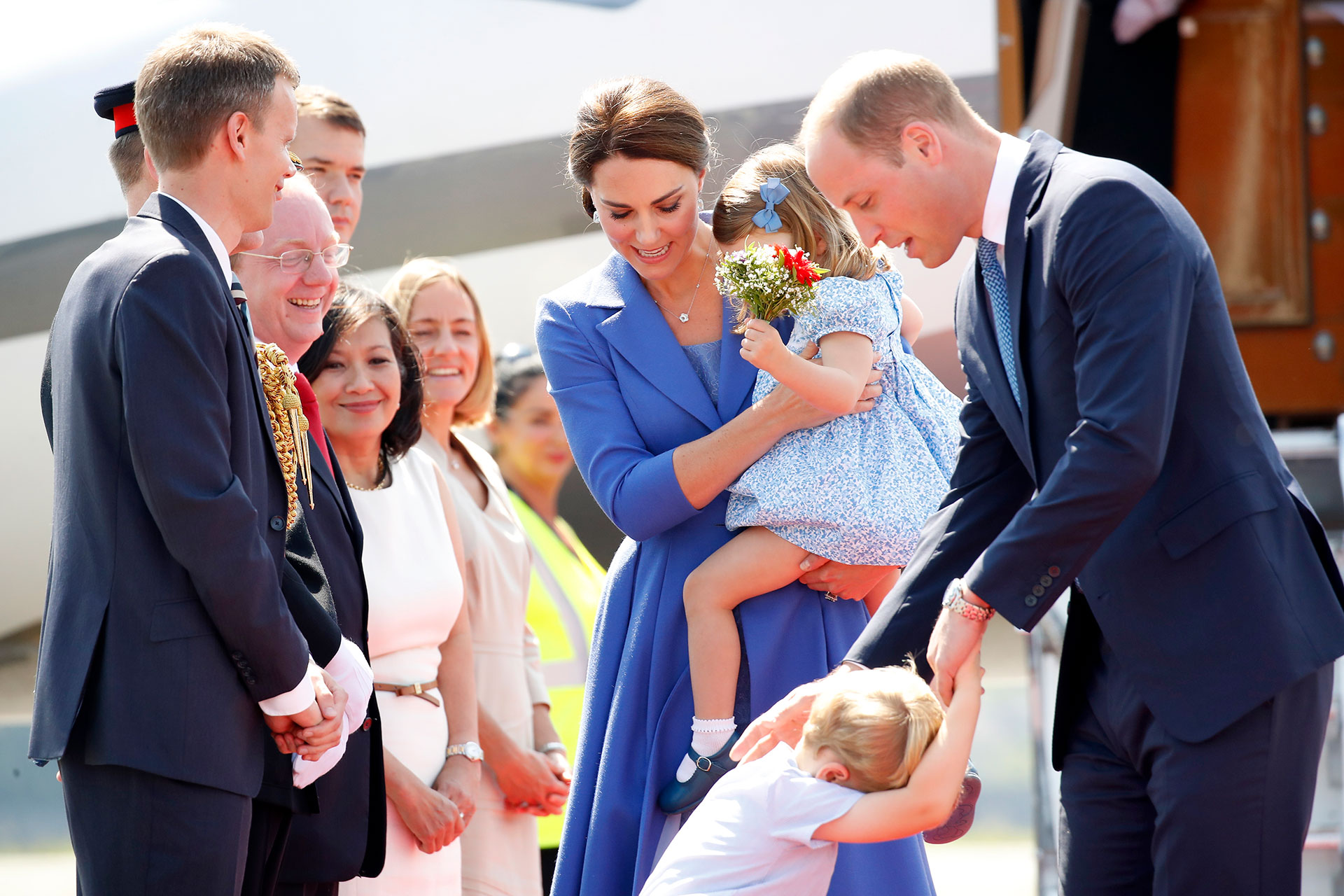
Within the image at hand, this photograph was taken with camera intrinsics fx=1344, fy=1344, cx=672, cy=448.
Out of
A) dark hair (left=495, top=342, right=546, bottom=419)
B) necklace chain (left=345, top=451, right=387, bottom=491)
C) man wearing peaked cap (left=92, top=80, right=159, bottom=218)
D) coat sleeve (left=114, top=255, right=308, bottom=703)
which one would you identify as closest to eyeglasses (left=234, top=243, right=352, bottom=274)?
man wearing peaked cap (left=92, top=80, right=159, bottom=218)

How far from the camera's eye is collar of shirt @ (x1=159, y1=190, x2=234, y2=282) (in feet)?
5.62

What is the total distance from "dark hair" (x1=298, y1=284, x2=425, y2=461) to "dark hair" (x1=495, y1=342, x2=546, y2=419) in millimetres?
1212

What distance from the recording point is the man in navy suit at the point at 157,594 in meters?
1.54

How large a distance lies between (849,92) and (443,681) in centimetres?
142

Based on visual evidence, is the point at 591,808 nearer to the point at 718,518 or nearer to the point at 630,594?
the point at 630,594

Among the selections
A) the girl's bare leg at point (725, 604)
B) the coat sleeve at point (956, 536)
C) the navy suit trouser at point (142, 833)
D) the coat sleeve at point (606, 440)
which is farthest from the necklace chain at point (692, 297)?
the navy suit trouser at point (142, 833)

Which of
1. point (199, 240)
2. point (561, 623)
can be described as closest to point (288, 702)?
point (199, 240)

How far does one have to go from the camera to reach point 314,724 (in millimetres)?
1706

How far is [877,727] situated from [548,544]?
6.76 ft

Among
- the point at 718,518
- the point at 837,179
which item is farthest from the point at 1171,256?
the point at 718,518

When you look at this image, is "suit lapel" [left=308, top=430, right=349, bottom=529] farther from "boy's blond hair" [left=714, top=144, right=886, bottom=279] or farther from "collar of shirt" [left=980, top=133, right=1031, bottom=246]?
"collar of shirt" [left=980, top=133, right=1031, bottom=246]

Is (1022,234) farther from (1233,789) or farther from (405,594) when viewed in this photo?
(405,594)

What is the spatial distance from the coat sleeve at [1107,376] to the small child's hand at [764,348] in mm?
471

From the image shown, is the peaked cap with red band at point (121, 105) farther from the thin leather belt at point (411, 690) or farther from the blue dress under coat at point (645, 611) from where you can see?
the thin leather belt at point (411, 690)
